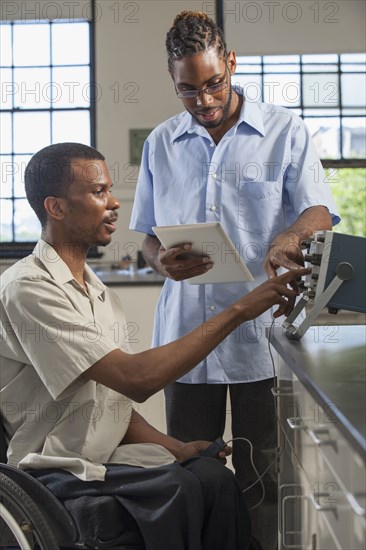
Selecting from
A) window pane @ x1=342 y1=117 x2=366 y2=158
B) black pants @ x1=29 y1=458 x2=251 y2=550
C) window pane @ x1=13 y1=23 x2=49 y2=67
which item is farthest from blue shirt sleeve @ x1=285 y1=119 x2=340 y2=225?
window pane @ x1=13 y1=23 x2=49 y2=67

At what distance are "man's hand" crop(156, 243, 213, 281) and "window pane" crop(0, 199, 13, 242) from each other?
5538 millimetres

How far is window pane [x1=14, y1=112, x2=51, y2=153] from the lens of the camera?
7289mm

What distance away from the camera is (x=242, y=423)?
6.93 ft

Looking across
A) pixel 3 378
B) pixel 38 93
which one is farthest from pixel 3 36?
pixel 3 378

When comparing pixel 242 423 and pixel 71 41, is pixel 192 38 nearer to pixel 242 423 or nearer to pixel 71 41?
pixel 242 423

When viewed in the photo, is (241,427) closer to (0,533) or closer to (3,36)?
(0,533)

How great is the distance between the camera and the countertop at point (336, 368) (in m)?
1.19

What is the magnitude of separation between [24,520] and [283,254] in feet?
2.75

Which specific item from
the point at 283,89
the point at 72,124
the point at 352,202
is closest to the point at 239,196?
the point at 283,89

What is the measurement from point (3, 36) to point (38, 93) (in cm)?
57

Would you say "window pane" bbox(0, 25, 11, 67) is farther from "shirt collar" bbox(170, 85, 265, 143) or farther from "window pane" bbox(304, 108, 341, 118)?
"shirt collar" bbox(170, 85, 265, 143)

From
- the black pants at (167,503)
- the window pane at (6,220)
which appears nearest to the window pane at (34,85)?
the window pane at (6,220)

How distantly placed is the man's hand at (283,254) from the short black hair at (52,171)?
45cm

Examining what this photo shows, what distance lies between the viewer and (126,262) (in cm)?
646
